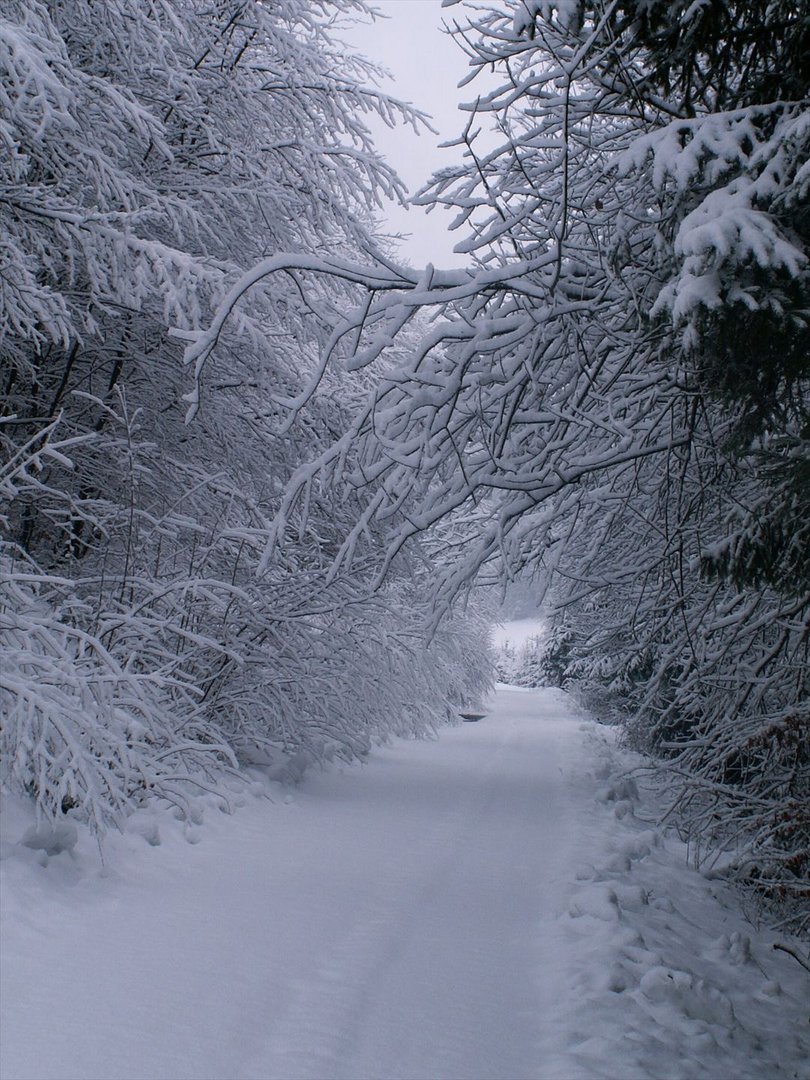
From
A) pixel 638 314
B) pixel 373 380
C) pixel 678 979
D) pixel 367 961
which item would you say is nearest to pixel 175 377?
pixel 373 380

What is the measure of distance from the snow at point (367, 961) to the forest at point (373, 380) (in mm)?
470

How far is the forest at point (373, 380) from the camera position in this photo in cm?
351

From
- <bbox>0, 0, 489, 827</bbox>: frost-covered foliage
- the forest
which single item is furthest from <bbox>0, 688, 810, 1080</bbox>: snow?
<bbox>0, 0, 489, 827</bbox>: frost-covered foliage

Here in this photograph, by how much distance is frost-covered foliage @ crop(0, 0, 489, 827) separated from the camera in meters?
5.36

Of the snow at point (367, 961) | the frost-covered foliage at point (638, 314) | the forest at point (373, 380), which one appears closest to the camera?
the frost-covered foliage at point (638, 314)

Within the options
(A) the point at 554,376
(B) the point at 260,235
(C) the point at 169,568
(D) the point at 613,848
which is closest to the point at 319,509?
(C) the point at 169,568

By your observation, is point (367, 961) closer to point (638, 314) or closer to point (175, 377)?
point (638, 314)

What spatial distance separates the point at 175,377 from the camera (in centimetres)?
769

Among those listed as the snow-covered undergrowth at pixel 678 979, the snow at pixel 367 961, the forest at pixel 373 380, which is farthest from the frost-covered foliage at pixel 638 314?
the snow at pixel 367 961

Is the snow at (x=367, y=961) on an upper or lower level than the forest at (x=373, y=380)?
lower

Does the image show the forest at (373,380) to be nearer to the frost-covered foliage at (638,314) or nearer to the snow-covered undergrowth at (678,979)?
the frost-covered foliage at (638,314)

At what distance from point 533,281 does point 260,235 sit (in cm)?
479

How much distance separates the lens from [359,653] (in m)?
9.69

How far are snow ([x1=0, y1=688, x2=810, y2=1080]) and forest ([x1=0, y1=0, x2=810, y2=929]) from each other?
18.5 inches
